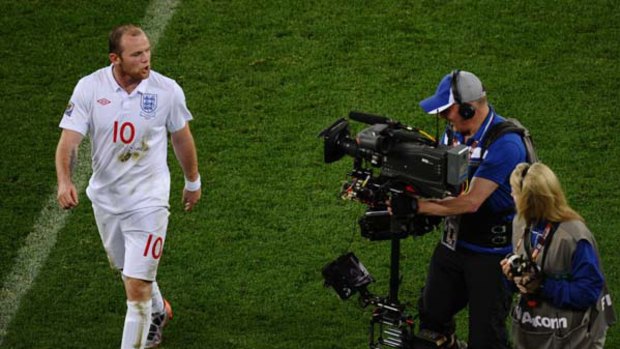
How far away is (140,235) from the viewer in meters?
7.71

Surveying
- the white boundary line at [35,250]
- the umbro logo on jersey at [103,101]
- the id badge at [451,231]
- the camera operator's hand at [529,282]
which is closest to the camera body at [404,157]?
the id badge at [451,231]

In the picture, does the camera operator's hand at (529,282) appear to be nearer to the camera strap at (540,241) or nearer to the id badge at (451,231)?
the camera strap at (540,241)

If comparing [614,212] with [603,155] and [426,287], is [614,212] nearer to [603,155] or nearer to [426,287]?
[603,155]

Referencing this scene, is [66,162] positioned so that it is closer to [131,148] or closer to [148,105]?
[131,148]

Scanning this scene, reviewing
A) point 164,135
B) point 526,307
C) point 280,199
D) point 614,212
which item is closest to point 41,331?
point 164,135

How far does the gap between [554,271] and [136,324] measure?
2402 millimetres

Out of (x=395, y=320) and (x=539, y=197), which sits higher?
(x=539, y=197)

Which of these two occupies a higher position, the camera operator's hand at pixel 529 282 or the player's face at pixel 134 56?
the player's face at pixel 134 56

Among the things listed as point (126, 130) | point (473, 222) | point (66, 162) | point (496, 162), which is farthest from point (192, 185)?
point (496, 162)

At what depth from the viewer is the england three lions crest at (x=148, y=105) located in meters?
7.63

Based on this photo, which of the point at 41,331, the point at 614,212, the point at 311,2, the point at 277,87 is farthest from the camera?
the point at 311,2

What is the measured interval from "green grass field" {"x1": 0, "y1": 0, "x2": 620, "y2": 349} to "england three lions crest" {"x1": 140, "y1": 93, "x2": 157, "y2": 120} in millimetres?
1518

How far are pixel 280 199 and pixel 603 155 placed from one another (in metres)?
2.47

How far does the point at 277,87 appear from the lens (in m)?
11.2
